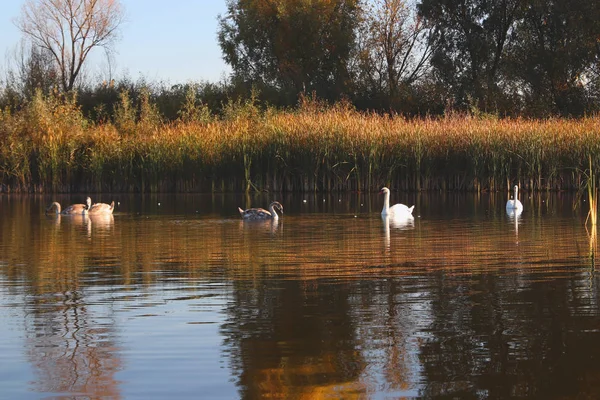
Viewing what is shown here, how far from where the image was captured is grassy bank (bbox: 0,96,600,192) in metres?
27.4

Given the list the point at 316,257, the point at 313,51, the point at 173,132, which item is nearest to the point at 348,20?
the point at 313,51

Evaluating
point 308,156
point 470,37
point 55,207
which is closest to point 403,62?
point 470,37

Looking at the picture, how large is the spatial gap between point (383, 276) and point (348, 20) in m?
46.9

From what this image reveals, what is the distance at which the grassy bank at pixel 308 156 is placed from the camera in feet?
89.9

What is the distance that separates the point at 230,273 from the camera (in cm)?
1000

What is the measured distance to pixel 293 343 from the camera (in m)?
6.50

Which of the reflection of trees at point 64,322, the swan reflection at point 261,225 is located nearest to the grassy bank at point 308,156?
the swan reflection at point 261,225

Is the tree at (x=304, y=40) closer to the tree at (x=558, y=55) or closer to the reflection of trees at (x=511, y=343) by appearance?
the tree at (x=558, y=55)

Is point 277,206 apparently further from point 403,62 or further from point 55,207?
point 403,62

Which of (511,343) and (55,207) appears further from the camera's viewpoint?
(55,207)

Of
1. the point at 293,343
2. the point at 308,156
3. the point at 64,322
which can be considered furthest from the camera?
the point at 308,156

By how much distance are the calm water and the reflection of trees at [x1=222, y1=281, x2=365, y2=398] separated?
0.02m

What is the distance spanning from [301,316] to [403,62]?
4846 cm

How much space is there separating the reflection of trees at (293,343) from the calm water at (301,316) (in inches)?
0.7
